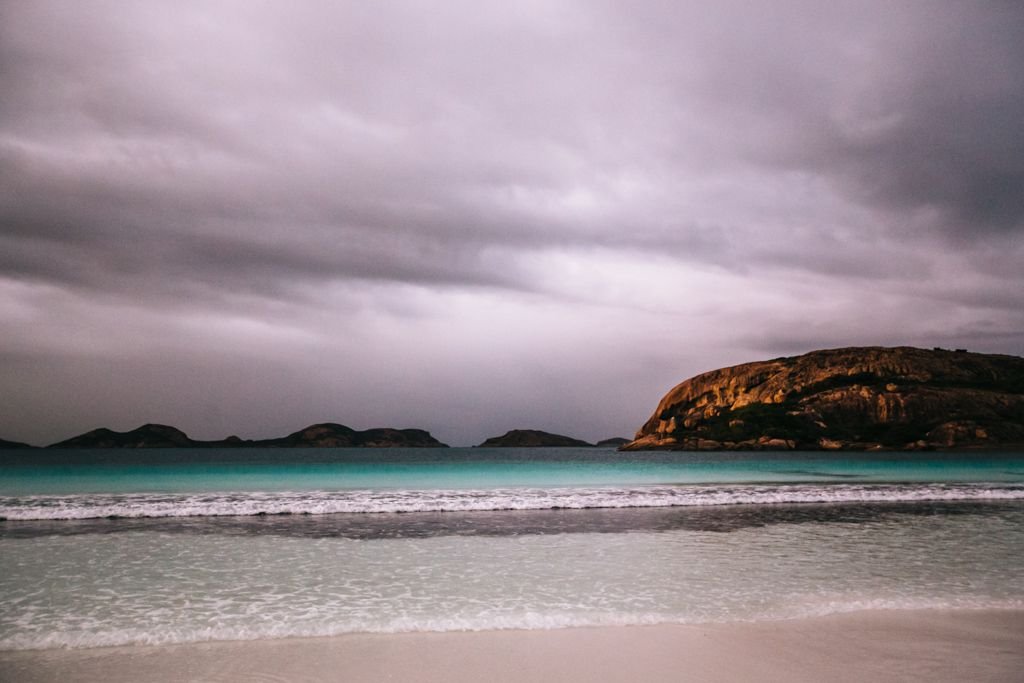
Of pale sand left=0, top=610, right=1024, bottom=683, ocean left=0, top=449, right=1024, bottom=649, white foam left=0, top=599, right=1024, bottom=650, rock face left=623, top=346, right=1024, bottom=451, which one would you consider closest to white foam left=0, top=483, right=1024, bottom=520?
ocean left=0, top=449, right=1024, bottom=649

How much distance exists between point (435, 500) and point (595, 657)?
20359 millimetres

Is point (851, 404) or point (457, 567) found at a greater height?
point (851, 404)

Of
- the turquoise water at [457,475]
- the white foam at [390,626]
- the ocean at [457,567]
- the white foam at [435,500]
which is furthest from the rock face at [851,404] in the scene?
the white foam at [390,626]

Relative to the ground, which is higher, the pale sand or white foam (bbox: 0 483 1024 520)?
the pale sand

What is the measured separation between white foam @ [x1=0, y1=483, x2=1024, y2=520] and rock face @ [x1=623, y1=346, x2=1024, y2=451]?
107m

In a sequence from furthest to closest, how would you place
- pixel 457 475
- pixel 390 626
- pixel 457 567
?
pixel 457 475, pixel 457 567, pixel 390 626

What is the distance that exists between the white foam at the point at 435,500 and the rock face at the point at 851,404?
351 feet

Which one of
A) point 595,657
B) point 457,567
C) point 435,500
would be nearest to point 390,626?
point 595,657

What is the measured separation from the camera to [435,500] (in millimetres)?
26625

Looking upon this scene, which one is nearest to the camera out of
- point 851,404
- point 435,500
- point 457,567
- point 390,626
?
point 390,626

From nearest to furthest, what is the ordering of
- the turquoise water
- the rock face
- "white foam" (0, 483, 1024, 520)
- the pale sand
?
1. the pale sand
2. "white foam" (0, 483, 1024, 520)
3. the turquoise water
4. the rock face

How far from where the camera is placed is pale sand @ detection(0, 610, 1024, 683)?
6.55 m

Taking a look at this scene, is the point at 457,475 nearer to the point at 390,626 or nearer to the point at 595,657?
the point at 390,626

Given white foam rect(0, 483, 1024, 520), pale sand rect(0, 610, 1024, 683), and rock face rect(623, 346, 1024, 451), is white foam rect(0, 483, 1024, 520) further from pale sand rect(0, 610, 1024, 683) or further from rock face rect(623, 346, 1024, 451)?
rock face rect(623, 346, 1024, 451)
